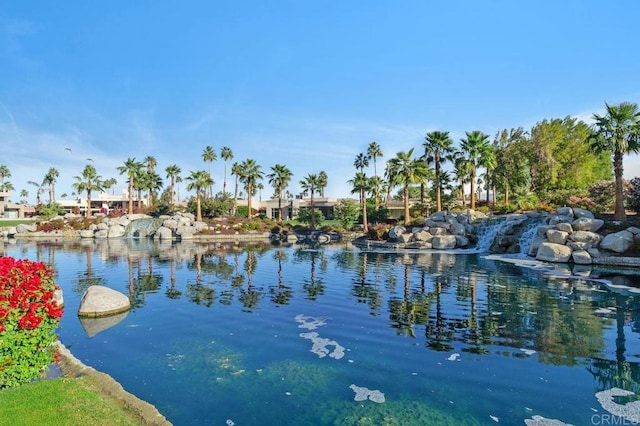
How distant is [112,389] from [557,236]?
36.4 m

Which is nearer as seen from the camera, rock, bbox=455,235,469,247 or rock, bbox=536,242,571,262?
rock, bbox=536,242,571,262

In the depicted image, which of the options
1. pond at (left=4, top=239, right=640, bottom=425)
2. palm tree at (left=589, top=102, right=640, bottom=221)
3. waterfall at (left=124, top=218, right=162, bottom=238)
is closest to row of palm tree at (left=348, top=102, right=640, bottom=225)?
palm tree at (left=589, top=102, right=640, bottom=221)

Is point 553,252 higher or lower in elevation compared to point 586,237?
lower

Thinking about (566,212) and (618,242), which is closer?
(618,242)

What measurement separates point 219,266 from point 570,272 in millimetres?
26392

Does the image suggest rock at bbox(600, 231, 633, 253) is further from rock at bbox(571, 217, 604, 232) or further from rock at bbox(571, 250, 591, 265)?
rock at bbox(571, 217, 604, 232)

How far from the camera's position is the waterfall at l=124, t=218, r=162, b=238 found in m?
71.4

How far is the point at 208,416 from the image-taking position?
25.8 ft

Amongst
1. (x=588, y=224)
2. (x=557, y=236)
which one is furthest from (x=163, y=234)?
(x=588, y=224)

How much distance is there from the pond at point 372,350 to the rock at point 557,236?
460 inches

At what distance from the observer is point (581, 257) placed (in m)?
32.0

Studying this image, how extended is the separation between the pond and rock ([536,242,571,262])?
1006 centimetres

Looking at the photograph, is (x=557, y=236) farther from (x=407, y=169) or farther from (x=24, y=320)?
(x=24, y=320)

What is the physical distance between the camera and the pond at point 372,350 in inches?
322
